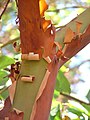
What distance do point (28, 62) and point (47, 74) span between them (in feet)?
0.08

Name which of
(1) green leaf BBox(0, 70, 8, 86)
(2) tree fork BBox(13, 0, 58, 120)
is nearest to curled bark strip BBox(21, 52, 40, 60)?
(2) tree fork BBox(13, 0, 58, 120)

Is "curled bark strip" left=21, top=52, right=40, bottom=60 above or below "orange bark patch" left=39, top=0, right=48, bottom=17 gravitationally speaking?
below

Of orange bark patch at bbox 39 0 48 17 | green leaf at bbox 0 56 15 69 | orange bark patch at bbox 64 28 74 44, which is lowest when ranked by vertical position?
green leaf at bbox 0 56 15 69

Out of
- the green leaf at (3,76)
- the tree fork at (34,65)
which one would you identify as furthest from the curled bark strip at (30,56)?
the green leaf at (3,76)

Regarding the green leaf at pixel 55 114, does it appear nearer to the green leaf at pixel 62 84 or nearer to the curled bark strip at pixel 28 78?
the green leaf at pixel 62 84

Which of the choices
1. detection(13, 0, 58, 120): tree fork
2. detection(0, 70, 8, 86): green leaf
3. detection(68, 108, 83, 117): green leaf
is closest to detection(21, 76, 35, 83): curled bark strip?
detection(13, 0, 58, 120): tree fork

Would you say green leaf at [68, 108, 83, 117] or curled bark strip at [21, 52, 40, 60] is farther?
green leaf at [68, 108, 83, 117]

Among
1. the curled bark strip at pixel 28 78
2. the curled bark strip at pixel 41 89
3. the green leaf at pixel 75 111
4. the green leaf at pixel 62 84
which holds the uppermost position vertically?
the curled bark strip at pixel 28 78

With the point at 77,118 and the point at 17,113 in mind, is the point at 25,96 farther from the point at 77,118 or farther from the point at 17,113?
the point at 77,118

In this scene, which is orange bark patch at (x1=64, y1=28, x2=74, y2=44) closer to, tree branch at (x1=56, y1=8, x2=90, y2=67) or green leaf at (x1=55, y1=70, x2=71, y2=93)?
tree branch at (x1=56, y1=8, x2=90, y2=67)

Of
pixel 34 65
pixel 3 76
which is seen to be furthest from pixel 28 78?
pixel 3 76

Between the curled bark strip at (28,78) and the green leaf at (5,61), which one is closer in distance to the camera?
the curled bark strip at (28,78)

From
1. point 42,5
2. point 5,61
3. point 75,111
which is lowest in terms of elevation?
point 75,111

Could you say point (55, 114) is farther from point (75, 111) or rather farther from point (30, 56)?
point (30, 56)
